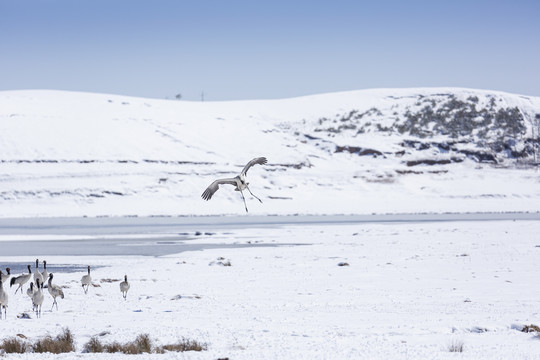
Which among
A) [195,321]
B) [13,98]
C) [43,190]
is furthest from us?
[13,98]

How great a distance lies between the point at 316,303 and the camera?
17516 mm

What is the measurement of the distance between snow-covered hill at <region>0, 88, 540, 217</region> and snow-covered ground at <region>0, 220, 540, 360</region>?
4191 centimetres

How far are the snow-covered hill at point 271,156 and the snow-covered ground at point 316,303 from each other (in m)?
41.9

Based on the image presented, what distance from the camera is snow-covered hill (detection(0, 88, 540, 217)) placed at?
247ft

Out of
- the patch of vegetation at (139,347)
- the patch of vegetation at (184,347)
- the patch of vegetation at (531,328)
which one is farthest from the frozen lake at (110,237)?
the patch of vegetation at (531,328)

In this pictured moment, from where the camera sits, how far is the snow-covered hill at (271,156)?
Answer: 75.4 m

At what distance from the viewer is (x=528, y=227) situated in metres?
45.3

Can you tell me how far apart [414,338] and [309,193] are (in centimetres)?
6923

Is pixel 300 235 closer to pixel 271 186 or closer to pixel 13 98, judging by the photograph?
pixel 271 186

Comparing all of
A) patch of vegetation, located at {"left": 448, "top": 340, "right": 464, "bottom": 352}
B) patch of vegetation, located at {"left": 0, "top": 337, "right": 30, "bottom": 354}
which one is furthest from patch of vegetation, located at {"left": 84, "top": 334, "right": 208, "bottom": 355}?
patch of vegetation, located at {"left": 448, "top": 340, "right": 464, "bottom": 352}

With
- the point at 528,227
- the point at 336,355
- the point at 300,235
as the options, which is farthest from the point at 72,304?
the point at 528,227

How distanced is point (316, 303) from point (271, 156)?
77741 mm

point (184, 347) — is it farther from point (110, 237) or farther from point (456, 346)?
point (110, 237)

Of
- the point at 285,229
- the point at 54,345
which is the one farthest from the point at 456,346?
the point at 285,229
